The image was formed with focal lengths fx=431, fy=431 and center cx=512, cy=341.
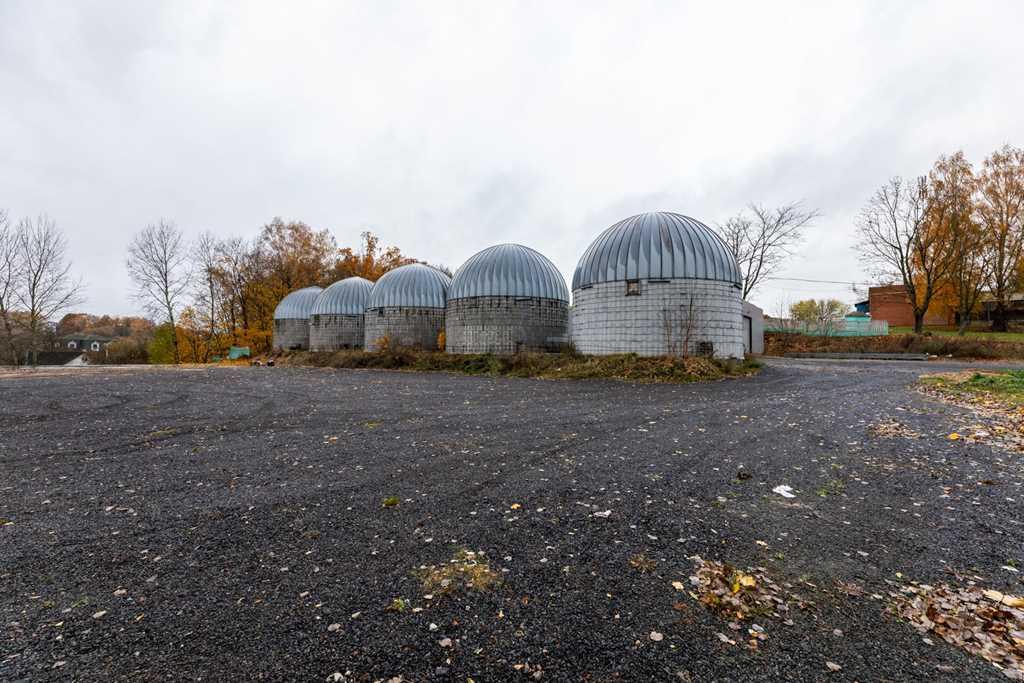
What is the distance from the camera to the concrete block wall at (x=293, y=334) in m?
37.7

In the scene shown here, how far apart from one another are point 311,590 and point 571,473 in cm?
329

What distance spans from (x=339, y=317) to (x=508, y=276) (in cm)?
1621

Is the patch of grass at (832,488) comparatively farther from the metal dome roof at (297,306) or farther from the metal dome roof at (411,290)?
the metal dome roof at (297,306)

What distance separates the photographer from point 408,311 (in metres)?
30.1

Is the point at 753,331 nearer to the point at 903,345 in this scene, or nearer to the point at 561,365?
the point at 903,345

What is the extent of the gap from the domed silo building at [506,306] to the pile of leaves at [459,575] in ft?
68.9

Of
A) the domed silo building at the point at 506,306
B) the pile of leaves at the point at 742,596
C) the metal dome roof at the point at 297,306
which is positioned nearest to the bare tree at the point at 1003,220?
the domed silo building at the point at 506,306

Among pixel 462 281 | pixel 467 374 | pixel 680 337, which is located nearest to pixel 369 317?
pixel 462 281

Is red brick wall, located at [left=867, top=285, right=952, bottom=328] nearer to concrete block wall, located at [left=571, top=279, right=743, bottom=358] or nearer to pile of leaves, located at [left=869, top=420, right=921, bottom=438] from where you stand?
concrete block wall, located at [left=571, top=279, right=743, bottom=358]

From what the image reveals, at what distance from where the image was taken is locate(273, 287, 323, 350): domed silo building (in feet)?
124

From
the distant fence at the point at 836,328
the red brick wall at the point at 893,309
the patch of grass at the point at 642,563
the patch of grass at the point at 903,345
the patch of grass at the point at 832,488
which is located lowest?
the patch of grass at the point at 832,488

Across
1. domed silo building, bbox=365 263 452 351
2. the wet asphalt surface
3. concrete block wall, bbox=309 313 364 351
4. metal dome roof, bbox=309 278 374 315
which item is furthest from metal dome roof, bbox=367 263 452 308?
the wet asphalt surface

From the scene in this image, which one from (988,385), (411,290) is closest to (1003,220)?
(988,385)

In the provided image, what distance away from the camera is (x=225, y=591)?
9.62ft
